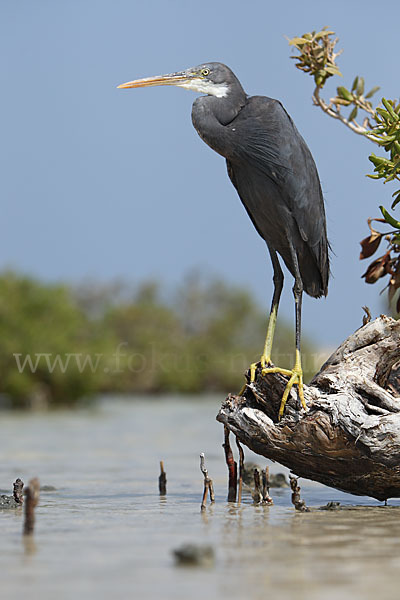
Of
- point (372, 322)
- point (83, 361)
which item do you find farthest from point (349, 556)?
point (83, 361)

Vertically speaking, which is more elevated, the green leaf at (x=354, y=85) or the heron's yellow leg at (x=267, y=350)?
the green leaf at (x=354, y=85)

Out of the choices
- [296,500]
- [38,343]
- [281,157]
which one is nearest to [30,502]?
[296,500]

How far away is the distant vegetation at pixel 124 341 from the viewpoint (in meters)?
23.2

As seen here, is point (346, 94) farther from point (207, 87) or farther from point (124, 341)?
point (124, 341)

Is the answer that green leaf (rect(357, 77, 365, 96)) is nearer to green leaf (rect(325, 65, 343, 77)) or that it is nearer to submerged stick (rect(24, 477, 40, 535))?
green leaf (rect(325, 65, 343, 77))

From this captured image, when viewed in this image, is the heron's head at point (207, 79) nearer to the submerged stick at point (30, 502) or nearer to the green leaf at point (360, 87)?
the green leaf at point (360, 87)

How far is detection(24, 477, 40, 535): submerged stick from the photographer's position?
4309mm

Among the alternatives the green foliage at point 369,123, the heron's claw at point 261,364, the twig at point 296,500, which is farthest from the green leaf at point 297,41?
the twig at point 296,500

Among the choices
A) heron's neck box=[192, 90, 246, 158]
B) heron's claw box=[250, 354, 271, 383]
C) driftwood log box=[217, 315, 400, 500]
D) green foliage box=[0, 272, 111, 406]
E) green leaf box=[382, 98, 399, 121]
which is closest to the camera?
driftwood log box=[217, 315, 400, 500]

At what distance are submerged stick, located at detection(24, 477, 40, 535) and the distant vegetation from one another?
253 inches

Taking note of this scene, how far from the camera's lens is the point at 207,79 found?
6098mm

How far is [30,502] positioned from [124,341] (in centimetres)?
3378

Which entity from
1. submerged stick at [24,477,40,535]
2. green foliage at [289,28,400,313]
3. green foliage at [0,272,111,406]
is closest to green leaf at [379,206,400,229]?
green foliage at [289,28,400,313]

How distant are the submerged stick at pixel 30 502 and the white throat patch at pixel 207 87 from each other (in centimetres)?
304
